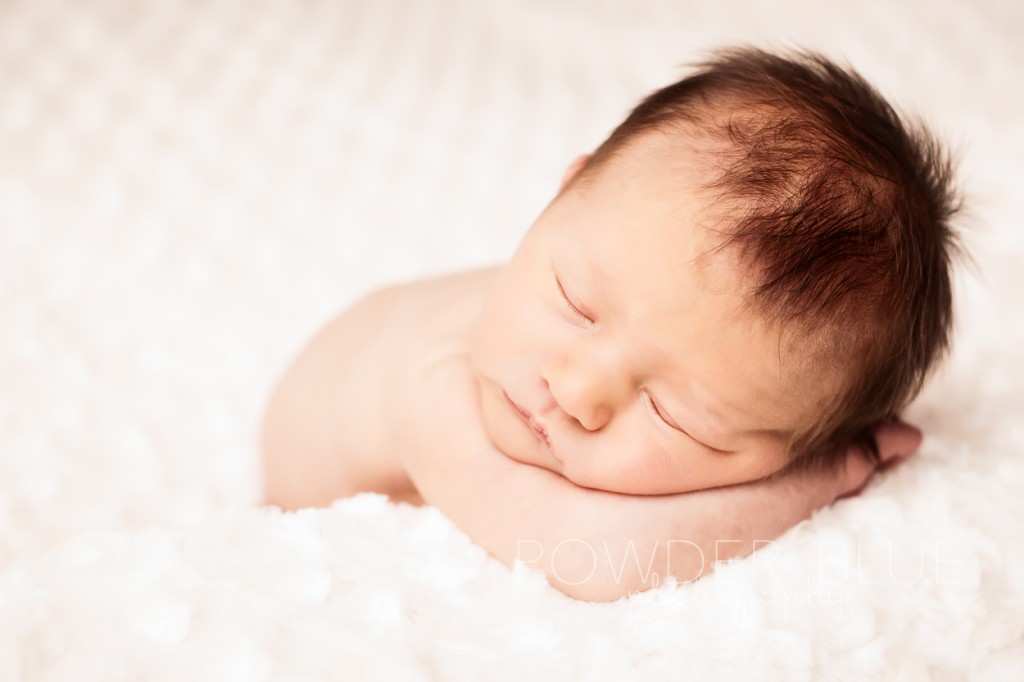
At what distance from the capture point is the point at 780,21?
241 cm

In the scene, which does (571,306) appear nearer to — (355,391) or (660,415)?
(660,415)

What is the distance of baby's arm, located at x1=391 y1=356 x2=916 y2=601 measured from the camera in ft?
3.10

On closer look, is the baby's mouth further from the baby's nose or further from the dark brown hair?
the dark brown hair

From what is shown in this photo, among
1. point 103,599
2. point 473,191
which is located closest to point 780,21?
point 473,191

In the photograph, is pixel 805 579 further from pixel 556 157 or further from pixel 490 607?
pixel 556 157

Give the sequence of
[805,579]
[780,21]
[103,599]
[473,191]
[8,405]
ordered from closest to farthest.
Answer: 1. [103,599]
2. [805,579]
3. [8,405]
4. [473,191]
5. [780,21]

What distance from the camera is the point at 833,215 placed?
2.96 feet

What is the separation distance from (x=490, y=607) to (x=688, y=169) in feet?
1.52

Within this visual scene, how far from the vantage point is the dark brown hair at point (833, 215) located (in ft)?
2.94

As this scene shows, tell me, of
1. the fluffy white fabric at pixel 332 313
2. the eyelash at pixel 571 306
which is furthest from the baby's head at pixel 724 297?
the fluffy white fabric at pixel 332 313

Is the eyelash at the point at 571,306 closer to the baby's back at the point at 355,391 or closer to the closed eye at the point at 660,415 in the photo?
the closed eye at the point at 660,415

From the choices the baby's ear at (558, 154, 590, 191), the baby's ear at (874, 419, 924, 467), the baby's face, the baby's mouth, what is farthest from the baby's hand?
the baby's ear at (558, 154, 590, 191)

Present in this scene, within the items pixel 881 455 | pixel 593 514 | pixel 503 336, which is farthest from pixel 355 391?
pixel 881 455

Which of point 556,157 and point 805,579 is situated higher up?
point 556,157
